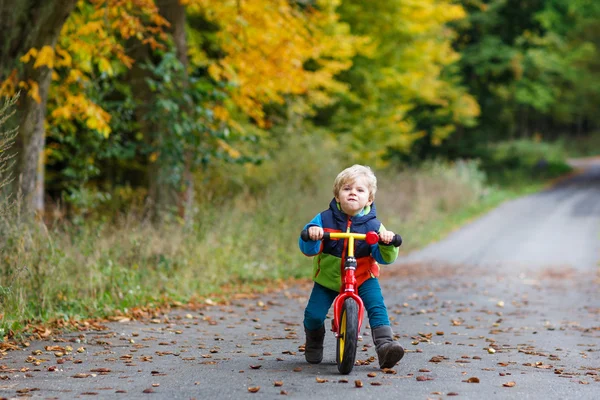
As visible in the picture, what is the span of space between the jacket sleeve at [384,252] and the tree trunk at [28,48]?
5306 mm

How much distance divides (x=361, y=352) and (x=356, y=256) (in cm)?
117

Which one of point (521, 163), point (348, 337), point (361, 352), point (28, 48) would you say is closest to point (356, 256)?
point (348, 337)

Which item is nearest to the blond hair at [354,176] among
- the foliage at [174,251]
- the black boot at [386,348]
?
the black boot at [386,348]

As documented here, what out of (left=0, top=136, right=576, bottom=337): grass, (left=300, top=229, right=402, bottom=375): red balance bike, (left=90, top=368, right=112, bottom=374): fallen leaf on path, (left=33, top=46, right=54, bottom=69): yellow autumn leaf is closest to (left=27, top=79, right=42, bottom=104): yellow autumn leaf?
(left=33, top=46, right=54, bottom=69): yellow autumn leaf

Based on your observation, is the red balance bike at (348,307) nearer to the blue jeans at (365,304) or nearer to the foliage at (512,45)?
the blue jeans at (365,304)

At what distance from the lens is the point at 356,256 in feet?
21.1

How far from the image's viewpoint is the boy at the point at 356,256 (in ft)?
20.6

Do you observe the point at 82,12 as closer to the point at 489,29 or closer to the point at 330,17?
the point at 330,17

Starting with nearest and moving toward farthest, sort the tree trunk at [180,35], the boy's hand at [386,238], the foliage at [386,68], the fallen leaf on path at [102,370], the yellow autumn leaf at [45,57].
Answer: the boy's hand at [386,238] < the fallen leaf on path at [102,370] < the yellow autumn leaf at [45,57] < the tree trunk at [180,35] < the foliage at [386,68]

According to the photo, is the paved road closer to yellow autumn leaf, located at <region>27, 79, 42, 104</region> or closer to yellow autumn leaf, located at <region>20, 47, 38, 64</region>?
yellow autumn leaf, located at <region>27, 79, 42, 104</region>

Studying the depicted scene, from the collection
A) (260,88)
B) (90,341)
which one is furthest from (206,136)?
(90,341)

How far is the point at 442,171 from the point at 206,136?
56.3 feet

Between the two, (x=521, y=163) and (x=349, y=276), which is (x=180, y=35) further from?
(x=521, y=163)

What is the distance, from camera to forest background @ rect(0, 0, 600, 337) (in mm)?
9797
